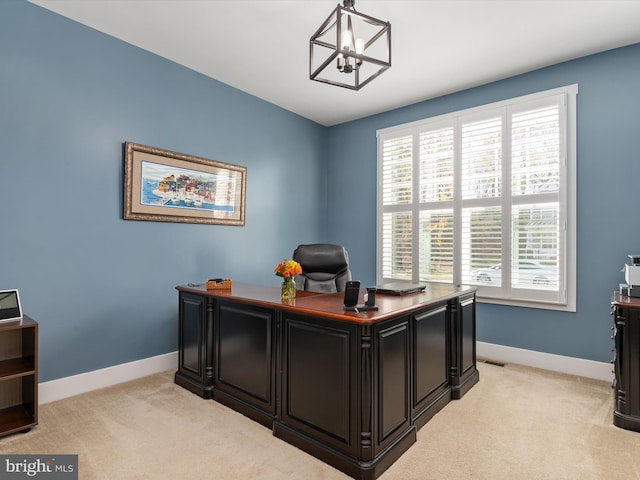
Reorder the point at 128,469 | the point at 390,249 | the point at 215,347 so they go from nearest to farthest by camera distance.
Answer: the point at 128,469
the point at 215,347
the point at 390,249

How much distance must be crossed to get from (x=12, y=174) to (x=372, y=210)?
3647 mm

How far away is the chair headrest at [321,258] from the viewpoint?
134 inches

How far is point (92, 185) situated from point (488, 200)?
12.3 ft

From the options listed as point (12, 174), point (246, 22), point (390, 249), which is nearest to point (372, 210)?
point (390, 249)

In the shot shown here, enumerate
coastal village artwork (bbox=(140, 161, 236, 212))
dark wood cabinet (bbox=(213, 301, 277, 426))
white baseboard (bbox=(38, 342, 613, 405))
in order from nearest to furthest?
1. dark wood cabinet (bbox=(213, 301, 277, 426))
2. white baseboard (bbox=(38, 342, 613, 405))
3. coastal village artwork (bbox=(140, 161, 236, 212))

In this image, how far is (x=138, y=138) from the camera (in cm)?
314

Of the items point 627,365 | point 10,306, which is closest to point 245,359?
point 10,306

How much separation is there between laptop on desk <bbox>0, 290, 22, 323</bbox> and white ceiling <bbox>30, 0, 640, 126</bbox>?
2.10 m

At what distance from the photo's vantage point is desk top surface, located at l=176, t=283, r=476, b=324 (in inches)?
74.1

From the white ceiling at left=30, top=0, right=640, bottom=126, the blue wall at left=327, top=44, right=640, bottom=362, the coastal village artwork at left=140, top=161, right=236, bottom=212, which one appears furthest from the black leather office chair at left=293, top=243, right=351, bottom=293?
the white ceiling at left=30, top=0, right=640, bottom=126

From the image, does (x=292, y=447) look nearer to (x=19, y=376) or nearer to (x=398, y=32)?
(x=19, y=376)

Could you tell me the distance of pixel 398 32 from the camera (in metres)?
2.89

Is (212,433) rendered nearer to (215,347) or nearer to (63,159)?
(215,347)

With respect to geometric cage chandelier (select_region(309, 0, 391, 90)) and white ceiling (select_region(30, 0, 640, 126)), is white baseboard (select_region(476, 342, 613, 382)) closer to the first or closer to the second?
white ceiling (select_region(30, 0, 640, 126))
